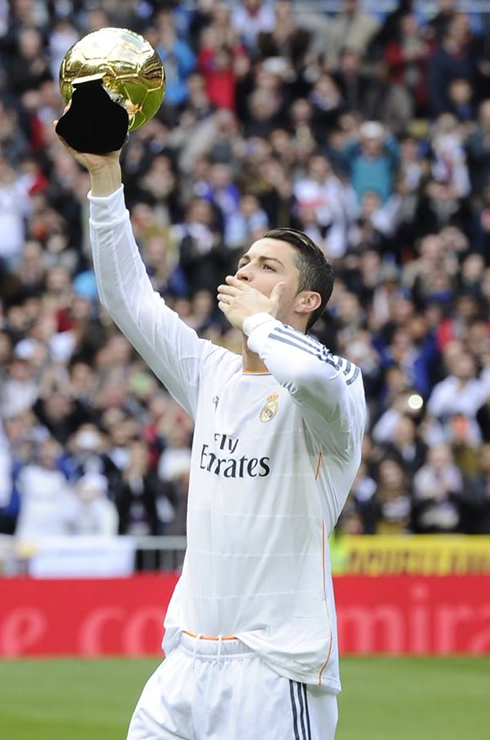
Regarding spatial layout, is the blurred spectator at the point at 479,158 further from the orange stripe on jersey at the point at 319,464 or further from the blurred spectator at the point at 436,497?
the orange stripe on jersey at the point at 319,464

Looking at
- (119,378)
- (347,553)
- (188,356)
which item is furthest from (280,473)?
(119,378)

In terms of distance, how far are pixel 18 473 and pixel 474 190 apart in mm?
7547

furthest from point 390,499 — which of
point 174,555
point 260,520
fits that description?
point 260,520

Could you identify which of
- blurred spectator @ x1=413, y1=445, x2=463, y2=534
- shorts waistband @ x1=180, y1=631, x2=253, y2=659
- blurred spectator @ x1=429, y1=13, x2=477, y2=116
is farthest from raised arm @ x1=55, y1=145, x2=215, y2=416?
blurred spectator @ x1=429, y1=13, x2=477, y2=116

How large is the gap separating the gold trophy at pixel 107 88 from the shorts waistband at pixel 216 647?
4.84 feet

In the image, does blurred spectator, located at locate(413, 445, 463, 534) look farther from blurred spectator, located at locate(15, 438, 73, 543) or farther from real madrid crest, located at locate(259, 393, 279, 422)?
real madrid crest, located at locate(259, 393, 279, 422)

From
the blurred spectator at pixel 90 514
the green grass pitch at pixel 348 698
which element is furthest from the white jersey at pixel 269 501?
the blurred spectator at pixel 90 514

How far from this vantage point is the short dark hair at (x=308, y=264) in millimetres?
4742

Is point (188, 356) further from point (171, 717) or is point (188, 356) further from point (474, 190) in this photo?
point (474, 190)

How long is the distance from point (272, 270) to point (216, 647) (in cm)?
114

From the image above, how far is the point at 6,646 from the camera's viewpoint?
41.7ft

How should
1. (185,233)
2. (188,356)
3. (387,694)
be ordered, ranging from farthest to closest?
(185,233), (387,694), (188,356)

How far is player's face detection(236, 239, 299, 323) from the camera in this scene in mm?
4684

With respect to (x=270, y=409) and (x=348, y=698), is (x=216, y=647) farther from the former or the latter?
(x=348, y=698)
